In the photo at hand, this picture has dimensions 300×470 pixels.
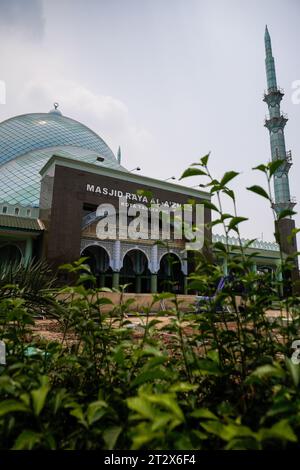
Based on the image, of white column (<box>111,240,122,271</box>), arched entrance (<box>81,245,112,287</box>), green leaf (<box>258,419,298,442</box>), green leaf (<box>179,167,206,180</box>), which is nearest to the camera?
green leaf (<box>258,419,298,442</box>)

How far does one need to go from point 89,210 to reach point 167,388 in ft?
70.8

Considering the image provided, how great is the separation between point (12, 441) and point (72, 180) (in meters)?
19.7

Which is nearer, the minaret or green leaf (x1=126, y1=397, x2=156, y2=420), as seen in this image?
green leaf (x1=126, y1=397, x2=156, y2=420)

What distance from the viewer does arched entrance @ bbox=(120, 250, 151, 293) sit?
80.2 ft

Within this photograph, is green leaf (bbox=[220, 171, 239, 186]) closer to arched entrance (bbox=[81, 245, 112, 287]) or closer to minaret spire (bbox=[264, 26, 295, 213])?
arched entrance (bbox=[81, 245, 112, 287])

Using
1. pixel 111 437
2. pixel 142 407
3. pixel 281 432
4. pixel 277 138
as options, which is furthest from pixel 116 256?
pixel 277 138

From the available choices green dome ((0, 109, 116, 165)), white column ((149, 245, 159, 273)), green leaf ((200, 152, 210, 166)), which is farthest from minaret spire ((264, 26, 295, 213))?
green leaf ((200, 152, 210, 166))

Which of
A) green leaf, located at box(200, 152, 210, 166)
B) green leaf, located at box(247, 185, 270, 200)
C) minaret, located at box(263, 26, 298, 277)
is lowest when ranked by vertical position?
green leaf, located at box(247, 185, 270, 200)

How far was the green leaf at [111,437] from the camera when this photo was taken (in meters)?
0.93

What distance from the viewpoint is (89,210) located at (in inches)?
866

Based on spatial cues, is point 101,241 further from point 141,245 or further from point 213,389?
A: point 213,389

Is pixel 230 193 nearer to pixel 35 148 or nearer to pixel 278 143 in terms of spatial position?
pixel 278 143

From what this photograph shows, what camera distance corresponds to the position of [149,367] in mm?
1072

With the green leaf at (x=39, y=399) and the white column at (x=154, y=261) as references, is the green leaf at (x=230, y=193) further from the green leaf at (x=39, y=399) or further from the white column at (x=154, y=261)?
the white column at (x=154, y=261)
